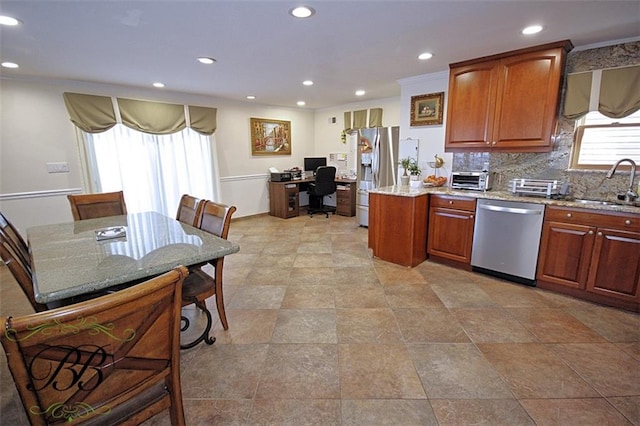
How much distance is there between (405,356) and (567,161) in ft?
8.53

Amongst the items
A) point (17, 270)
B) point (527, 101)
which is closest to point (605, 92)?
point (527, 101)

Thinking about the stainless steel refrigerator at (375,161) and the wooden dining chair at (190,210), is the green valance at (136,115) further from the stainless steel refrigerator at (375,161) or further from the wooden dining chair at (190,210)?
the stainless steel refrigerator at (375,161)

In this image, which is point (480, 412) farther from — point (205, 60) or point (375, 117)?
point (375, 117)

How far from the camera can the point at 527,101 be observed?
112 inches

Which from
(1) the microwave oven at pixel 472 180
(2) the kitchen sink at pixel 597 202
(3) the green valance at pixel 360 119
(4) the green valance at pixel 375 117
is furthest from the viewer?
(3) the green valance at pixel 360 119

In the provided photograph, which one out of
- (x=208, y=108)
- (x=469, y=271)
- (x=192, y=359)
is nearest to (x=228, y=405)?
(x=192, y=359)

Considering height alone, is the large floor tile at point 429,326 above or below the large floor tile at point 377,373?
above

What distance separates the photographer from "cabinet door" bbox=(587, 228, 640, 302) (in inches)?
91.8

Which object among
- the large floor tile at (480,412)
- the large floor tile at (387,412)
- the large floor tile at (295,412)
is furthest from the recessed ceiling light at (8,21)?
the large floor tile at (480,412)

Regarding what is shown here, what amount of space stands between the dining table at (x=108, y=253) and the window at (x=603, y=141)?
11.1 feet

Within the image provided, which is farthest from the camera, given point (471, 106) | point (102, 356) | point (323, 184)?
point (323, 184)

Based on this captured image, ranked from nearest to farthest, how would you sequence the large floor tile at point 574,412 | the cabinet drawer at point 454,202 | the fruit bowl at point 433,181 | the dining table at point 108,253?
the dining table at point 108,253 < the large floor tile at point 574,412 < the cabinet drawer at point 454,202 < the fruit bowl at point 433,181

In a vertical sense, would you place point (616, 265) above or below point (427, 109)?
below

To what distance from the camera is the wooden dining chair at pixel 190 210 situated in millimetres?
2366
